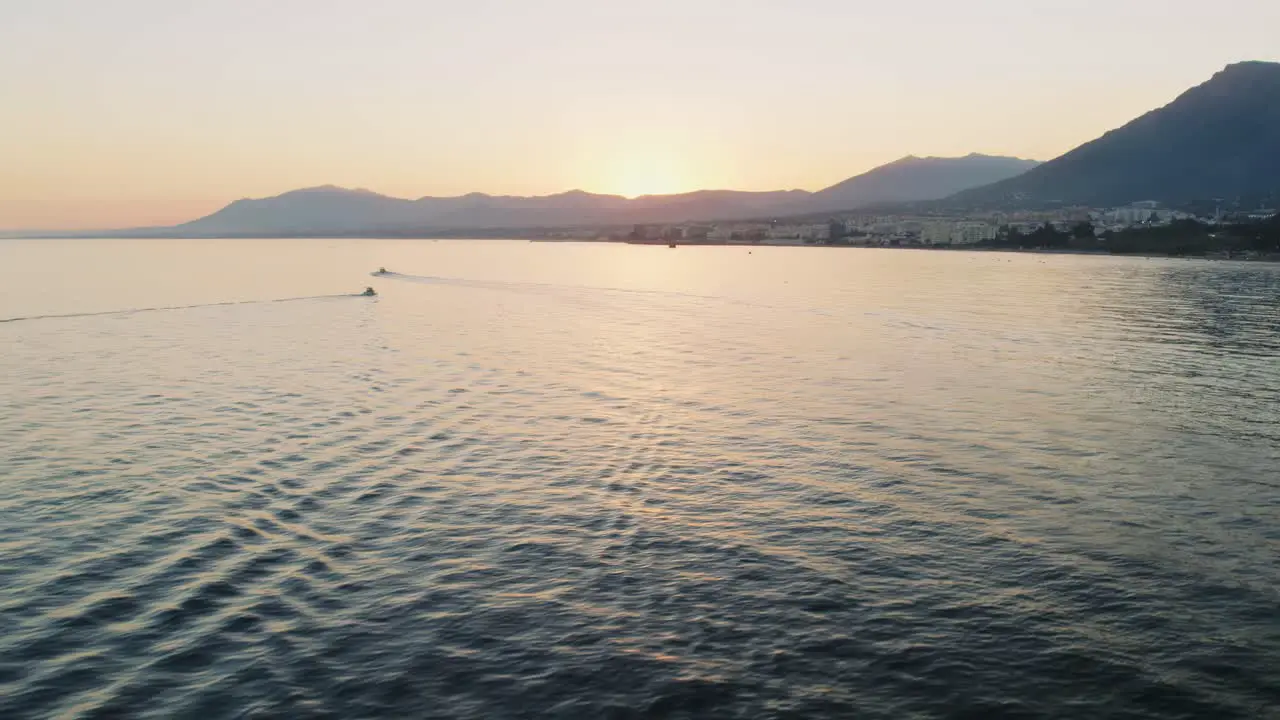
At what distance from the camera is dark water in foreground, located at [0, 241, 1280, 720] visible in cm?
1611

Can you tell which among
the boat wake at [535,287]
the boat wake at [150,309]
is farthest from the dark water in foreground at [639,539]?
the boat wake at [535,287]

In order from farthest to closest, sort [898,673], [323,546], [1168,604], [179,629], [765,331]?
[765,331]
[323,546]
[1168,604]
[179,629]
[898,673]

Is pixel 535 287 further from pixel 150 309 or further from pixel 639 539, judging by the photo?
pixel 639 539

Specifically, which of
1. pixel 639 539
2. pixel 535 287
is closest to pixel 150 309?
pixel 535 287

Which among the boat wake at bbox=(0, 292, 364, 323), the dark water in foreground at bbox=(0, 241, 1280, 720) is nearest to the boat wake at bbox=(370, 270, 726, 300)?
the boat wake at bbox=(0, 292, 364, 323)

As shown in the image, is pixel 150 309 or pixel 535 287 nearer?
pixel 150 309

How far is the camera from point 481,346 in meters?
67.1

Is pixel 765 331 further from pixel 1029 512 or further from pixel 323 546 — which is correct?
pixel 323 546

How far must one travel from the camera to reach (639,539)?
23.4 m

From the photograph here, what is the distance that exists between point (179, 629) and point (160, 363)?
44.2 metres

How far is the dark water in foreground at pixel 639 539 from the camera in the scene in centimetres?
1611

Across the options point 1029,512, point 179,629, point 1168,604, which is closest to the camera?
point 179,629

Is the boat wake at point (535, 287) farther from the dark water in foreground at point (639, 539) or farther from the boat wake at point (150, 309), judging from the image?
the dark water in foreground at point (639, 539)

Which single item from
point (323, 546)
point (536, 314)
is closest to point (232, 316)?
point (536, 314)
